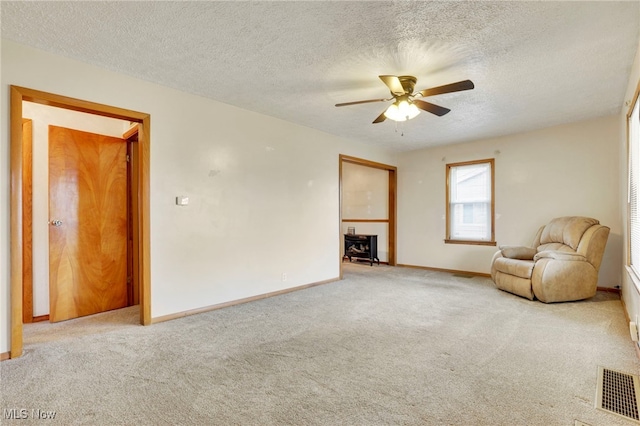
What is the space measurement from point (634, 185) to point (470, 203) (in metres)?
3.07

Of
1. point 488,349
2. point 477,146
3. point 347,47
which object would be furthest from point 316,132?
point 488,349

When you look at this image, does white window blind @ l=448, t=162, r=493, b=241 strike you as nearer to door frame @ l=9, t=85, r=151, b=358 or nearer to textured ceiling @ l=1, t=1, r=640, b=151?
textured ceiling @ l=1, t=1, r=640, b=151

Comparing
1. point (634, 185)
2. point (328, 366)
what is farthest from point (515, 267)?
point (328, 366)

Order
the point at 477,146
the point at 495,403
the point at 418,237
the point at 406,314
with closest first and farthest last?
the point at 495,403, the point at 406,314, the point at 477,146, the point at 418,237

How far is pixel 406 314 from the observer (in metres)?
3.61

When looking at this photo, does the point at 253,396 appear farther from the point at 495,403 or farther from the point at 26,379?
the point at 26,379

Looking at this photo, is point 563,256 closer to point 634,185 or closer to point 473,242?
point 634,185

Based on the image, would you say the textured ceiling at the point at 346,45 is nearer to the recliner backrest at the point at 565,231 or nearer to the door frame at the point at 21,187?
the door frame at the point at 21,187

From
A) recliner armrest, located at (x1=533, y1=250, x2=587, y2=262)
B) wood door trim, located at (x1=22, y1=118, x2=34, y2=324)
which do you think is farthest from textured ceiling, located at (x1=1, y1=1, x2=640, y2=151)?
recliner armrest, located at (x1=533, y1=250, x2=587, y2=262)

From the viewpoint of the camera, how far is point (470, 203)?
6137mm

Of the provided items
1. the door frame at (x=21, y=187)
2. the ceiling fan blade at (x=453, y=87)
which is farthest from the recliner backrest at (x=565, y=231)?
the door frame at (x=21, y=187)

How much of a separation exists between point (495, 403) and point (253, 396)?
1.45 m

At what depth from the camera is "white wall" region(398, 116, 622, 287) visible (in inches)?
184

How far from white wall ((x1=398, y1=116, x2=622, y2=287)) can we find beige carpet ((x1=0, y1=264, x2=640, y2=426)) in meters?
1.71
